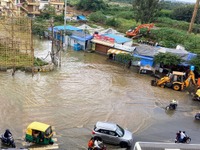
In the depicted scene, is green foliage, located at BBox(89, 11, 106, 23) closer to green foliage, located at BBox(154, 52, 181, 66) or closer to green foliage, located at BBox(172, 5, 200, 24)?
green foliage, located at BBox(172, 5, 200, 24)

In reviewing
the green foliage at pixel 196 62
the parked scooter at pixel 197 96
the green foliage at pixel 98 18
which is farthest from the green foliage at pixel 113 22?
the parked scooter at pixel 197 96

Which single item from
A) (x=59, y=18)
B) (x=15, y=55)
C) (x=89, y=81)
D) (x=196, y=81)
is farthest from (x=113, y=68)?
(x=59, y=18)

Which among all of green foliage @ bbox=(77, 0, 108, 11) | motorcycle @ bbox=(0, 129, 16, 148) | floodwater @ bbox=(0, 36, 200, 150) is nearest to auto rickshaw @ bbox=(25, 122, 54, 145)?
floodwater @ bbox=(0, 36, 200, 150)

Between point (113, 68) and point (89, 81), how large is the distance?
5008mm

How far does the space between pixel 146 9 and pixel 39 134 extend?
34.5 meters

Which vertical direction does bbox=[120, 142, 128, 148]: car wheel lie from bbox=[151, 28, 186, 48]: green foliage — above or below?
below

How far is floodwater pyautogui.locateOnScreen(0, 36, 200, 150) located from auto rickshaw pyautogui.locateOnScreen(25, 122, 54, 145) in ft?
2.16

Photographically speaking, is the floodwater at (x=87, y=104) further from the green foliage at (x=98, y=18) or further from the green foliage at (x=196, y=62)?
the green foliage at (x=98, y=18)

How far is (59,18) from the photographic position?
158 feet

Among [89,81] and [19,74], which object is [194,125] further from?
[19,74]

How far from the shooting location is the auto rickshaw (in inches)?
520

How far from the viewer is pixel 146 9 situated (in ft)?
140

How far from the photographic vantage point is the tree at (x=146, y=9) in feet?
137

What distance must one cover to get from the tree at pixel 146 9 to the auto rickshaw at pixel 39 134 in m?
33.8
